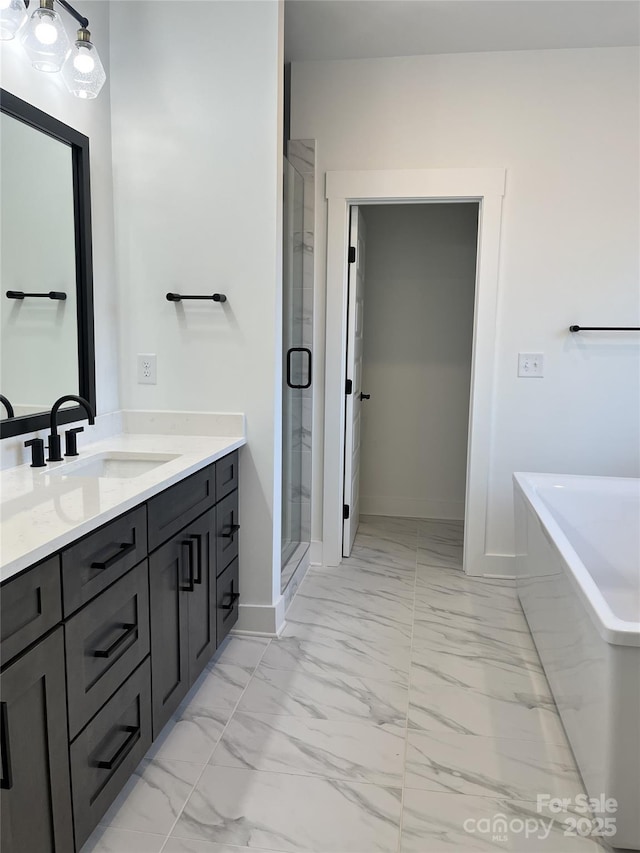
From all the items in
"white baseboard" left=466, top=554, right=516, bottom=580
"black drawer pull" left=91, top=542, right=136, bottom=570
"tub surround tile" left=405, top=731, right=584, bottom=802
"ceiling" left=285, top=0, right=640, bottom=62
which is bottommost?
"tub surround tile" left=405, top=731, right=584, bottom=802

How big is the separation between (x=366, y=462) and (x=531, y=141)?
2.34m

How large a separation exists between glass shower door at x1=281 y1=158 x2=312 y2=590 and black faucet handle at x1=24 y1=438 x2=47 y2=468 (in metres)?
1.30

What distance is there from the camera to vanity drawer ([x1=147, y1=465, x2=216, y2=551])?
179 centimetres

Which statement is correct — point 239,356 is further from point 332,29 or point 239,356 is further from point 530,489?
point 332,29

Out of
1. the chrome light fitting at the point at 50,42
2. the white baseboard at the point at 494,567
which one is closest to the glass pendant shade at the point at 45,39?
the chrome light fitting at the point at 50,42

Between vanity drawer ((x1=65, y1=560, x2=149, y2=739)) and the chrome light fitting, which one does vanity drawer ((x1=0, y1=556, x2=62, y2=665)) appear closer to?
vanity drawer ((x1=65, y1=560, x2=149, y2=739))

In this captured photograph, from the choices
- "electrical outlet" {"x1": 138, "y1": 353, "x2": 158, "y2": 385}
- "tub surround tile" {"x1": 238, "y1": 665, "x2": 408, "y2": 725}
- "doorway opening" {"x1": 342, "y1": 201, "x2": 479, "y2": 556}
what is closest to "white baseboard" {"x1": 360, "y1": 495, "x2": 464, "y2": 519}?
"doorway opening" {"x1": 342, "y1": 201, "x2": 479, "y2": 556}

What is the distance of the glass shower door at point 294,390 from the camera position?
3.11 meters

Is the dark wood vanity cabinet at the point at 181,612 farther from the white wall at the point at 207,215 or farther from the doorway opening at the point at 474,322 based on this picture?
the doorway opening at the point at 474,322

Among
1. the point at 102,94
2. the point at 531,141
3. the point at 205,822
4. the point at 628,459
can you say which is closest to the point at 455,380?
the point at 628,459

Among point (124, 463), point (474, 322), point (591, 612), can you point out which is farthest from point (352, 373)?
point (591, 612)

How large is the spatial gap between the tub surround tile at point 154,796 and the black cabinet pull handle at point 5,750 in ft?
2.00

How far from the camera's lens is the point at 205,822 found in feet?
5.43

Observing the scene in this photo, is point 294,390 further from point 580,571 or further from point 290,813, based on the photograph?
point 290,813
